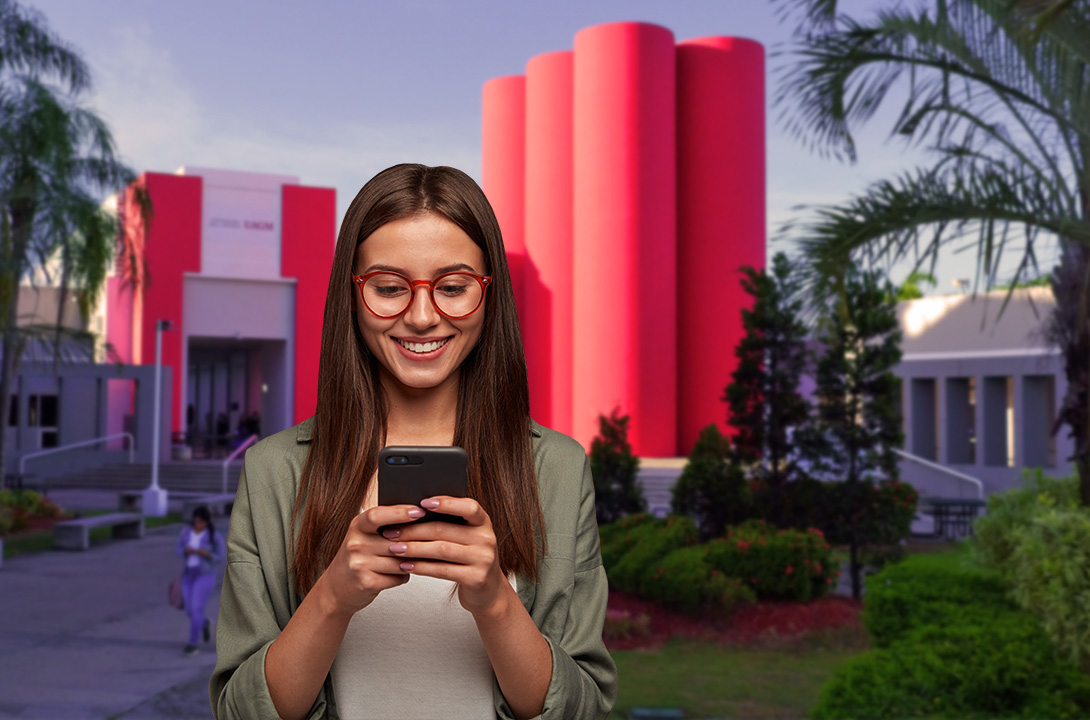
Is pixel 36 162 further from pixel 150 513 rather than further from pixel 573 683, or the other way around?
pixel 573 683

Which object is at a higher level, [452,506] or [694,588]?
[452,506]

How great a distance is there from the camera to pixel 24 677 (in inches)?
314

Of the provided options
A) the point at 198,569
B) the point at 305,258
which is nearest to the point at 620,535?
the point at 198,569

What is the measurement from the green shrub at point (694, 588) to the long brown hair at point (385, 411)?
9.00m

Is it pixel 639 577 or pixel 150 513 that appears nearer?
pixel 639 577

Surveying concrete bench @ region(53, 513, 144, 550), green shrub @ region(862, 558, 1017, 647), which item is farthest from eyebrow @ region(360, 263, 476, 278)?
concrete bench @ region(53, 513, 144, 550)

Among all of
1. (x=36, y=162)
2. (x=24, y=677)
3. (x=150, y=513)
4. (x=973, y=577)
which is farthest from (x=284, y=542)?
(x=150, y=513)

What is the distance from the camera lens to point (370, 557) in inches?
51.8

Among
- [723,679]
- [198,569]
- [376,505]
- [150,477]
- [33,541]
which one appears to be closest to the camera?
[376,505]

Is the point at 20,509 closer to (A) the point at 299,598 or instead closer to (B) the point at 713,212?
(B) the point at 713,212

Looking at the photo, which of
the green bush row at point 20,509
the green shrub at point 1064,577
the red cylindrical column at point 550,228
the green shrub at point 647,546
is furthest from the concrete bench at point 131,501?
the green shrub at point 1064,577

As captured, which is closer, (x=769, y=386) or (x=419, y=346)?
(x=419, y=346)

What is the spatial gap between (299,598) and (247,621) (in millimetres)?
88

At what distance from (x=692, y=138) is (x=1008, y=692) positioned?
23.4 metres
